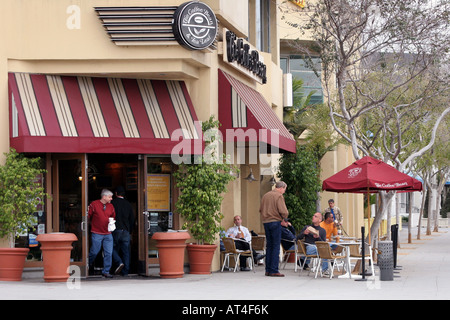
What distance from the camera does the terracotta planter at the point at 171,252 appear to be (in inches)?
653

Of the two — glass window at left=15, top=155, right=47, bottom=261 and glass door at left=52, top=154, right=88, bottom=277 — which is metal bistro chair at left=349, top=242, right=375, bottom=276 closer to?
glass door at left=52, top=154, right=88, bottom=277

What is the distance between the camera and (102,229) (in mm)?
16688

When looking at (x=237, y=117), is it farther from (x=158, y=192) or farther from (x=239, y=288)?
(x=239, y=288)

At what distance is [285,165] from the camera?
24.2 meters

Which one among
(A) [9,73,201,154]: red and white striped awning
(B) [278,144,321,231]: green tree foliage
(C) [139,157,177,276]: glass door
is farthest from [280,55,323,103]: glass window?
(C) [139,157,177,276]: glass door

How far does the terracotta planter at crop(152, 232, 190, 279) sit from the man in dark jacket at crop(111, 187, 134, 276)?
95cm

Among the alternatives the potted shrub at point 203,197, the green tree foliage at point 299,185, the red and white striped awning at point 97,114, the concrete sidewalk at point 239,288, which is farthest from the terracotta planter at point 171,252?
the green tree foliage at point 299,185

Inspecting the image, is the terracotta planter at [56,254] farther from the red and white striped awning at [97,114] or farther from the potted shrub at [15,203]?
the red and white striped awning at [97,114]

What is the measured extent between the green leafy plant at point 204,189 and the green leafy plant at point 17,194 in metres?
3.17

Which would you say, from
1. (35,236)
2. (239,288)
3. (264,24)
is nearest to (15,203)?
(35,236)

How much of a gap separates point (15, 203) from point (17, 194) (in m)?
0.18
